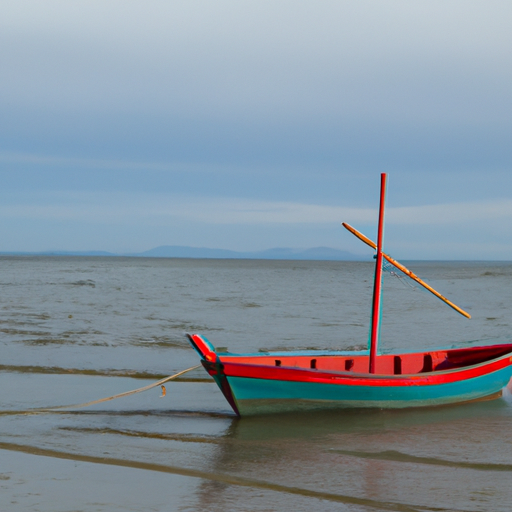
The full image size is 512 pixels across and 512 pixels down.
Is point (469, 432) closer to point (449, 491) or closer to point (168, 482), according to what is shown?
point (449, 491)

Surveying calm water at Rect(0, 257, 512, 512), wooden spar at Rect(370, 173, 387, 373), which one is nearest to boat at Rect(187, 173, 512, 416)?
wooden spar at Rect(370, 173, 387, 373)

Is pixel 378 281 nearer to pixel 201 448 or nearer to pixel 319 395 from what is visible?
pixel 319 395

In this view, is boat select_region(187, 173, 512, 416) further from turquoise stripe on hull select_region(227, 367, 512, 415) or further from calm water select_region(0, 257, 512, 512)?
calm water select_region(0, 257, 512, 512)

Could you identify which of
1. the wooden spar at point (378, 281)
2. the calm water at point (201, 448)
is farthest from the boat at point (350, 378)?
the calm water at point (201, 448)

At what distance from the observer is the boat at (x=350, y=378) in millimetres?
10547

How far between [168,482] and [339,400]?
4132 mm

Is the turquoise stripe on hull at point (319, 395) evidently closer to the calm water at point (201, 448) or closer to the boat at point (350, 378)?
the boat at point (350, 378)

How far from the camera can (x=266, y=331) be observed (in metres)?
25.5

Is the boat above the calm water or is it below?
above

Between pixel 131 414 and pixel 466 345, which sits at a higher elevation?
pixel 466 345

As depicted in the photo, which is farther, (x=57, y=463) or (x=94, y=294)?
(x=94, y=294)

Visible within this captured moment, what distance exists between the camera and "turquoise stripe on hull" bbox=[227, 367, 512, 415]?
10.7 metres

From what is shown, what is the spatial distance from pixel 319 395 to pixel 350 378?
0.56m

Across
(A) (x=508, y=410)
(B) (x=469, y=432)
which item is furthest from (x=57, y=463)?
(A) (x=508, y=410)
